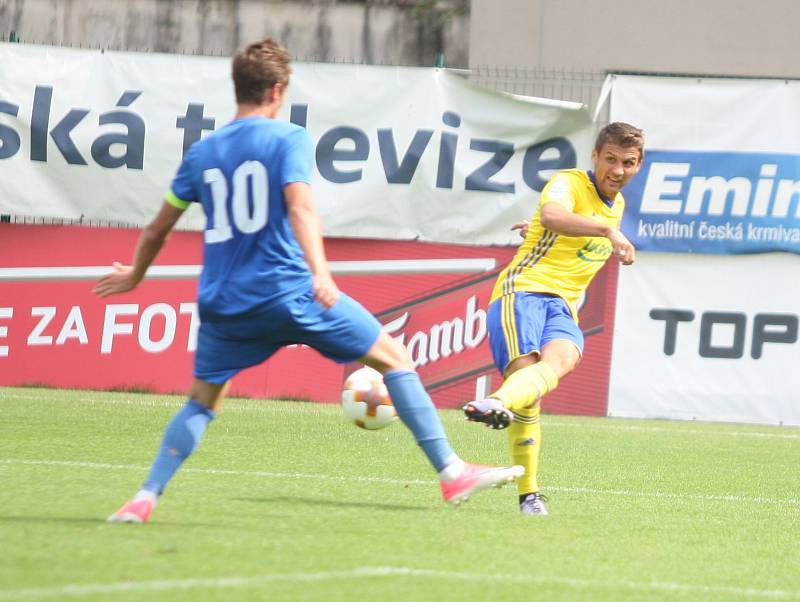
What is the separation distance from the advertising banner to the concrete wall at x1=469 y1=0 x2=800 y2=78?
3.11 meters

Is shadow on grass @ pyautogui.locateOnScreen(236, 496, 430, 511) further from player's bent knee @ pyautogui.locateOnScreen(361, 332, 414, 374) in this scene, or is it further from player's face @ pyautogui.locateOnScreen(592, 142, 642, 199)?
player's face @ pyautogui.locateOnScreen(592, 142, 642, 199)

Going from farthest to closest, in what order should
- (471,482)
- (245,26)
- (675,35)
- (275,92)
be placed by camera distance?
(245,26)
(675,35)
(471,482)
(275,92)

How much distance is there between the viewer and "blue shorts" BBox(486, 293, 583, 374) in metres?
7.00

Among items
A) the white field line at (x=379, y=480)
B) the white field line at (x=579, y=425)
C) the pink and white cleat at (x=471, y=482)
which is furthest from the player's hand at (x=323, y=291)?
the white field line at (x=579, y=425)

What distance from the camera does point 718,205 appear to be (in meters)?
13.5

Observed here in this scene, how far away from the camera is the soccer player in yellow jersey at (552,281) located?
6.83m

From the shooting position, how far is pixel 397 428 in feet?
37.3

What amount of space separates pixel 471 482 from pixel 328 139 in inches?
308

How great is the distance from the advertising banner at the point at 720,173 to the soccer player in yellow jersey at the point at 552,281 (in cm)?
614

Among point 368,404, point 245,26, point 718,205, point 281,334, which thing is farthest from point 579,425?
point 245,26

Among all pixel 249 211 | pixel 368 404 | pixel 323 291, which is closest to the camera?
pixel 323 291

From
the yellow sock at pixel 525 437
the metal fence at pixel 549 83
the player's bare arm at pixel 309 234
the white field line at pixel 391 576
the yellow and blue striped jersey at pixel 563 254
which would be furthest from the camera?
the metal fence at pixel 549 83

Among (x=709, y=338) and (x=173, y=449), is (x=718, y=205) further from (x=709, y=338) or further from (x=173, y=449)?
(x=173, y=449)

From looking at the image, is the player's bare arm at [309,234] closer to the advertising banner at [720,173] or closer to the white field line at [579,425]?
the white field line at [579,425]
